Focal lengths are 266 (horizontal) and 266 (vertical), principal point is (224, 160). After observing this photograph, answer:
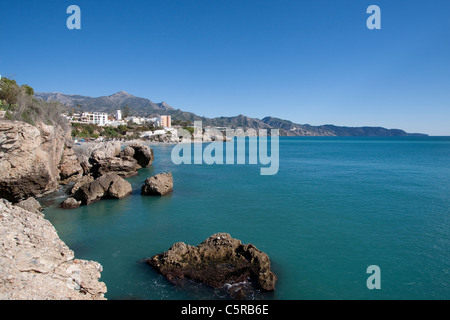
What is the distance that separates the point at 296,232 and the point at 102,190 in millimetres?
15326

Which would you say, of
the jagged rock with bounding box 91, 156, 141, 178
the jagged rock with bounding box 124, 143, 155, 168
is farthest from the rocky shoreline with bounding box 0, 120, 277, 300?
the jagged rock with bounding box 124, 143, 155, 168

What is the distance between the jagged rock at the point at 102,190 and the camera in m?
20.4

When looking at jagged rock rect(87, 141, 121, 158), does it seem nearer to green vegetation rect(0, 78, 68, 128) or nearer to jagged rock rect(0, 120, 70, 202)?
green vegetation rect(0, 78, 68, 128)

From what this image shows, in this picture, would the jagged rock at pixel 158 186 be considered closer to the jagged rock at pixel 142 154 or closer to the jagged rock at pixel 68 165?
the jagged rock at pixel 68 165

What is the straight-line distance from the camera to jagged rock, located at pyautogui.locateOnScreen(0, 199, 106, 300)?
658cm

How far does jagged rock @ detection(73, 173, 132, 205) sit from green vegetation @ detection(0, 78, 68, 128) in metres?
6.11

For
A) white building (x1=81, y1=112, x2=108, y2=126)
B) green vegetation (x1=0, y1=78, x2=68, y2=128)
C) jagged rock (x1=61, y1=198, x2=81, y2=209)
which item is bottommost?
jagged rock (x1=61, y1=198, x2=81, y2=209)

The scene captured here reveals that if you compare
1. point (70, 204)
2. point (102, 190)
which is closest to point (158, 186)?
point (102, 190)

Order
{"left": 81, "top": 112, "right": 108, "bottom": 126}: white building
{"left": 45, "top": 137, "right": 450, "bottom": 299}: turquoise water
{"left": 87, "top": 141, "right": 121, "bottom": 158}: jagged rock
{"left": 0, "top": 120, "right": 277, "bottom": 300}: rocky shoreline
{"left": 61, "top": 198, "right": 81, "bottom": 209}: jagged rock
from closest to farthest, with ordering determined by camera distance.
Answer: {"left": 0, "top": 120, "right": 277, "bottom": 300}: rocky shoreline → {"left": 45, "top": 137, "right": 450, "bottom": 299}: turquoise water → {"left": 61, "top": 198, "right": 81, "bottom": 209}: jagged rock → {"left": 87, "top": 141, "right": 121, "bottom": 158}: jagged rock → {"left": 81, "top": 112, "right": 108, "bottom": 126}: white building

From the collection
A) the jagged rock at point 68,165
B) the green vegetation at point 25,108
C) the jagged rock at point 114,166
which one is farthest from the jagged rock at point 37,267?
the jagged rock at point 114,166
